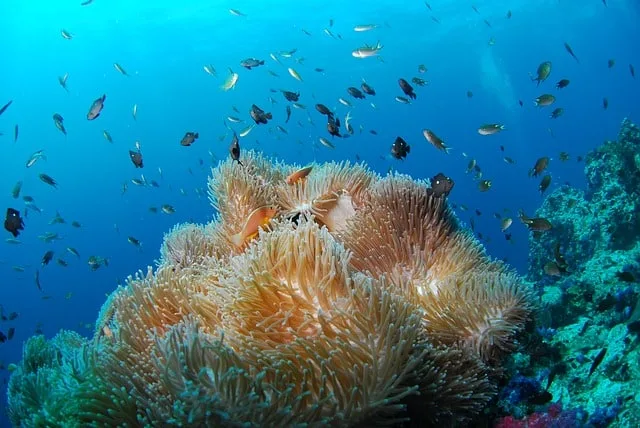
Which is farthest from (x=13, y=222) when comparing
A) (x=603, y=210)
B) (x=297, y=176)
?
(x=603, y=210)

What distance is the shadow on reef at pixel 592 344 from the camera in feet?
10.2

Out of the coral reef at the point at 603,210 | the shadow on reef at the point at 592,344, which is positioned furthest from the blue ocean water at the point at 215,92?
the shadow on reef at the point at 592,344

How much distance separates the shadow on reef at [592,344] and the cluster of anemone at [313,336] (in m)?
0.53

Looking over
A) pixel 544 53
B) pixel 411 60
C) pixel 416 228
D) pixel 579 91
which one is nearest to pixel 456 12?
pixel 411 60

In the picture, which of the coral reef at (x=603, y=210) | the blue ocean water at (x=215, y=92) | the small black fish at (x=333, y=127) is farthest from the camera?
the blue ocean water at (x=215, y=92)

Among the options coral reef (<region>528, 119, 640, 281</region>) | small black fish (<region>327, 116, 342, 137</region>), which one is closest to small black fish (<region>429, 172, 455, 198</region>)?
small black fish (<region>327, 116, 342, 137</region>)

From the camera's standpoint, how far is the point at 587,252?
1162 cm

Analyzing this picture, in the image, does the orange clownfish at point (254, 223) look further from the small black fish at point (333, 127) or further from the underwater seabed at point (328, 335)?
the small black fish at point (333, 127)

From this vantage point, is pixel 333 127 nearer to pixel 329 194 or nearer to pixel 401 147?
pixel 401 147

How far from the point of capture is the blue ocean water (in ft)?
148

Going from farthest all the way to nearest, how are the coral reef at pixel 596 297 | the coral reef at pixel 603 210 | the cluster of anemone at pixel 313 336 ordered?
the coral reef at pixel 603 210 → the coral reef at pixel 596 297 → the cluster of anemone at pixel 313 336

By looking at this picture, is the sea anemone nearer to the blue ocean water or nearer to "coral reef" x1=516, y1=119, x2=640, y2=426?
"coral reef" x1=516, y1=119, x2=640, y2=426

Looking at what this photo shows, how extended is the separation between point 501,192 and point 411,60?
37606 millimetres

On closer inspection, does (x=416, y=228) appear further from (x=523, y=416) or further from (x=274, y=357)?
(x=274, y=357)
